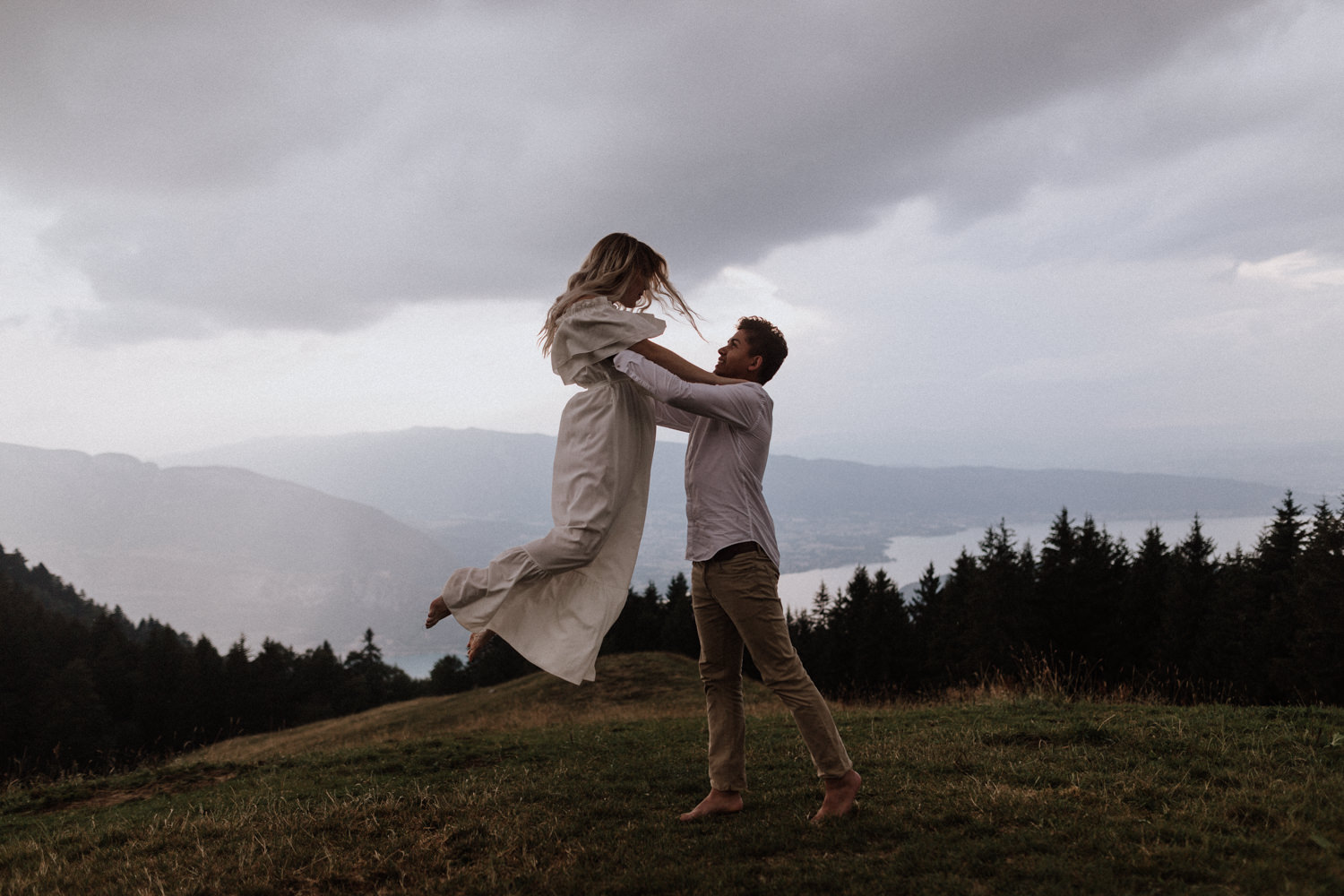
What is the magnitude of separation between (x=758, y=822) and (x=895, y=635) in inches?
2179

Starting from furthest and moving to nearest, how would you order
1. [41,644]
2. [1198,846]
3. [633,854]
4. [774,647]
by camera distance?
1. [41,644]
2. [774,647]
3. [633,854]
4. [1198,846]

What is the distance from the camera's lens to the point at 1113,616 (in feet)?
163

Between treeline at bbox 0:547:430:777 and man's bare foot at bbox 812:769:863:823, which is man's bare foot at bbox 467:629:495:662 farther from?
treeline at bbox 0:547:430:777

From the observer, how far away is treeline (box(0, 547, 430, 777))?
164 ft

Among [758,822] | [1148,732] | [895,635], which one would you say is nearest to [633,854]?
[758,822]

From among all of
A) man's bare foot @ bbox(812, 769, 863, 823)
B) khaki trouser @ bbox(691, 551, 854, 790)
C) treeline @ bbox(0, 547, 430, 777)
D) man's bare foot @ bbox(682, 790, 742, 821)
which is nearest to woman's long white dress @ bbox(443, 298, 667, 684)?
khaki trouser @ bbox(691, 551, 854, 790)

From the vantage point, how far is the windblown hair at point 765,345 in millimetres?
4832

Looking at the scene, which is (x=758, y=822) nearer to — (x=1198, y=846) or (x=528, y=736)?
(x=1198, y=846)

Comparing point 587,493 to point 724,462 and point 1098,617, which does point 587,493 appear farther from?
point 1098,617

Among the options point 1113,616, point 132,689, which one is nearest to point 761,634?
point 1113,616

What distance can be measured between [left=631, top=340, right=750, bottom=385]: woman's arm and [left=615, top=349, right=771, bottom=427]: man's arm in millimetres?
61

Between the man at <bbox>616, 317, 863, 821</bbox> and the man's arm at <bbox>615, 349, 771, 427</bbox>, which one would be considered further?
the man at <bbox>616, 317, 863, 821</bbox>

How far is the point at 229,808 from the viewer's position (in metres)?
6.33

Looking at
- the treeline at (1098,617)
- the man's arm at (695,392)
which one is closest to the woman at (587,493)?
the man's arm at (695,392)
